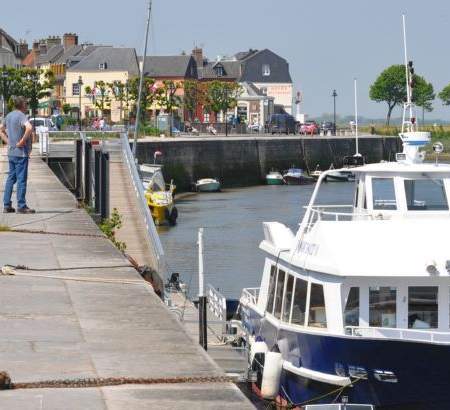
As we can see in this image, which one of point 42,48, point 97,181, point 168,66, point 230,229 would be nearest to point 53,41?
point 42,48

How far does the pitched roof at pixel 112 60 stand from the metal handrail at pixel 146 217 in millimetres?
88047

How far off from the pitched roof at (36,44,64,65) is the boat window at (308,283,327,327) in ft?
437

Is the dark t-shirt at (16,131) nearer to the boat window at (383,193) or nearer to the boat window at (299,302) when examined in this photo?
the boat window at (299,302)

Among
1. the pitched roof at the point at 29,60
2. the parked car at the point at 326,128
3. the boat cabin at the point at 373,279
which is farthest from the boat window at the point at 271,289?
the pitched roof at the point at 29,60

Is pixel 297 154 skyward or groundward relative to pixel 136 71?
groundward

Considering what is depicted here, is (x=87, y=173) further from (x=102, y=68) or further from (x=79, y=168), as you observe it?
(x=102, y=68)

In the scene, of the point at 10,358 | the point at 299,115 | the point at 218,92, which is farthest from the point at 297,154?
the point at 10,358

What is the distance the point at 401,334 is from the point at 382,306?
0.74 m

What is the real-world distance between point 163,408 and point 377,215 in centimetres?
966

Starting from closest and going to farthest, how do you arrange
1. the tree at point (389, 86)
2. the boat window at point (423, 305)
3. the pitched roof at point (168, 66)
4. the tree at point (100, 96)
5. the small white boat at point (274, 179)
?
the boat window at point (423, 305), the small white boat at point (274, 179), the tree at point (100, 96), the pitched roof at point (168, 66), the tree at point (389, 86)

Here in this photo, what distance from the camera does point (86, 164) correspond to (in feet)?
104

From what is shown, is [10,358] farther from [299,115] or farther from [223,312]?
[299,115]

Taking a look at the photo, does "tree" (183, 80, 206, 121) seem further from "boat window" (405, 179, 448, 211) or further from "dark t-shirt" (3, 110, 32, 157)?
"boat window" (405, 179, 448, 211)

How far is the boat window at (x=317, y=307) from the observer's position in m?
15.3
